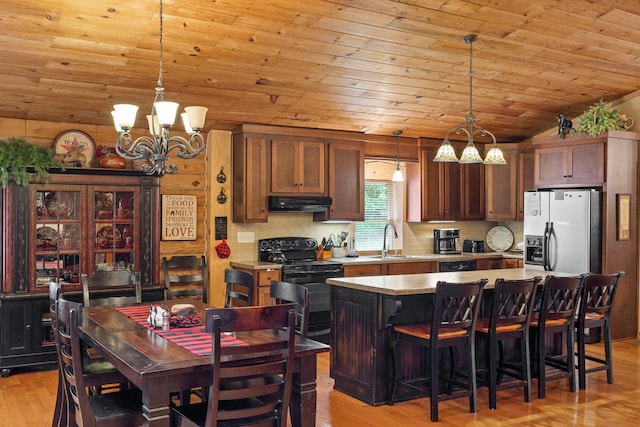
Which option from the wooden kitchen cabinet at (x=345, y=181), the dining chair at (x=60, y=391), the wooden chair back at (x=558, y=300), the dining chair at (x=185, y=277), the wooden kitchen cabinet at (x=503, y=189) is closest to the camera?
the dining chair at (x=60, y=391)

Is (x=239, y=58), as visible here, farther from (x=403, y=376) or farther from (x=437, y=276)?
(x=403, y=376)

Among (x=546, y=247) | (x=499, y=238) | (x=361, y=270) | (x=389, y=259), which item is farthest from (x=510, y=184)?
(x=361, y=270)

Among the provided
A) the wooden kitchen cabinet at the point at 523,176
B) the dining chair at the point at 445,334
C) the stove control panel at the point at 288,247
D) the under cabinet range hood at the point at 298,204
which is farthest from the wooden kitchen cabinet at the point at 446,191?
the dining chair at the point at 445,334

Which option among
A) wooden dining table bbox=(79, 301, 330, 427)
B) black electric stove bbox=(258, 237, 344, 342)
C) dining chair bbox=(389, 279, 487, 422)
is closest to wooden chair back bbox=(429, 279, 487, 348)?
dining chair bbox=(389, 279, 487, 422)

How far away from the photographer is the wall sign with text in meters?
6.52

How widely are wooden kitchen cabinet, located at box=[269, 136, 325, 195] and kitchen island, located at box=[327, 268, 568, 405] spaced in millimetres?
2096

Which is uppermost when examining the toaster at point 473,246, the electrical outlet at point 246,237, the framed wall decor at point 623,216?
the framed wall decor at point 623,216

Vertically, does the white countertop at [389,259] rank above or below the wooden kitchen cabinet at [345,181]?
below

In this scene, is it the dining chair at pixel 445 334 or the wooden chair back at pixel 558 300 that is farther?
the wooden chair back at pixel 558 300

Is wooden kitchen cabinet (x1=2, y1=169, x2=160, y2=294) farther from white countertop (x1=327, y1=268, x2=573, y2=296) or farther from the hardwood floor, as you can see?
white countertop (x1=327, y1=268, x2=573, y2=296)

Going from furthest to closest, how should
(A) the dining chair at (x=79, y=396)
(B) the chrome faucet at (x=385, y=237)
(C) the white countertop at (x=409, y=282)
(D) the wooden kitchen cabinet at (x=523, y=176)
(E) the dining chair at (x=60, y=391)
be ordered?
(D) the wooden kitchen cabinet at (x=523, y=176) < (B) the chrome faucet at (x=385, y=237) < (C) the white countertop at (x=409, y=282) < (E) the dining chair at (x=60, y=391) < (A) the dining chair at (x=79, y=396)

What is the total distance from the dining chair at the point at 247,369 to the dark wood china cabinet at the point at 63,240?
9.94 feet

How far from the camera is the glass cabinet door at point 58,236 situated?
5547mm

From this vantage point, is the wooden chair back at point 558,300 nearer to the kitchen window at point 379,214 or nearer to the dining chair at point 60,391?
the kitchen window at point 379,214
